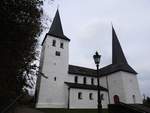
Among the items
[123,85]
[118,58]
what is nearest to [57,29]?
[118,58]

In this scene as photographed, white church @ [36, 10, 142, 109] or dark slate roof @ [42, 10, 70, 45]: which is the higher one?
dark slate roof @ [42, 10, 70, 45]

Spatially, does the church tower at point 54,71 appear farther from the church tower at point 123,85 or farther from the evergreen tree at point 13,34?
the evergreen tree at point 13,34

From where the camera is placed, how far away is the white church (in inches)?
984

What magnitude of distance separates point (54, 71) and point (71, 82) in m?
4.52

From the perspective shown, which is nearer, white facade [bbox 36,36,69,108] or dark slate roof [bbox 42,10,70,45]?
white facade [bbox 36,36,69,108]

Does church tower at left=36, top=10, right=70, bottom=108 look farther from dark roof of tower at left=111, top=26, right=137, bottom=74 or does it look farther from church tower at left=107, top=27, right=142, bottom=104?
dark roof of tower at left=111, top=26, right=137, bottom=74

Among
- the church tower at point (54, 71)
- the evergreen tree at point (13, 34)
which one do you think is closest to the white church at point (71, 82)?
the church tower at point (54, 71)

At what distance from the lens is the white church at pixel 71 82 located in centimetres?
2500

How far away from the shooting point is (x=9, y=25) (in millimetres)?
6074

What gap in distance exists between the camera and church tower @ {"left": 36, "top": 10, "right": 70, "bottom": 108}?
24250 mm

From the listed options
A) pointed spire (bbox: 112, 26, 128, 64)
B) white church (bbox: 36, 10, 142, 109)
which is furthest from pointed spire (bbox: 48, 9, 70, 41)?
pointed spire (bbox: 112, 26, 128, 64)

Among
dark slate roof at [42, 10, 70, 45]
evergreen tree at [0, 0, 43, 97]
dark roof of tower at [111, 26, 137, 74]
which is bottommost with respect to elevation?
evergreen tree at [0, 0, 43, 97]

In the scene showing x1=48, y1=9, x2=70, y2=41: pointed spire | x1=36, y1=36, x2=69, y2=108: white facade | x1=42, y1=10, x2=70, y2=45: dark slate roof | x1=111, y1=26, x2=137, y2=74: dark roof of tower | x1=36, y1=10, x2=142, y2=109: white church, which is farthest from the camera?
x1=111, y1=26, x2=137, y2=74: dark roof of tower

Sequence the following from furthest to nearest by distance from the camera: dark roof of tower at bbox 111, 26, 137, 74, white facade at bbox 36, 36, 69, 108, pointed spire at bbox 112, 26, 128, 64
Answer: pointed spire at bbox 112, 26, 128, 64
dark roof of tower at bbox 111, 26, 137, 74
white facade at bbox 36, 36, 69, 108
